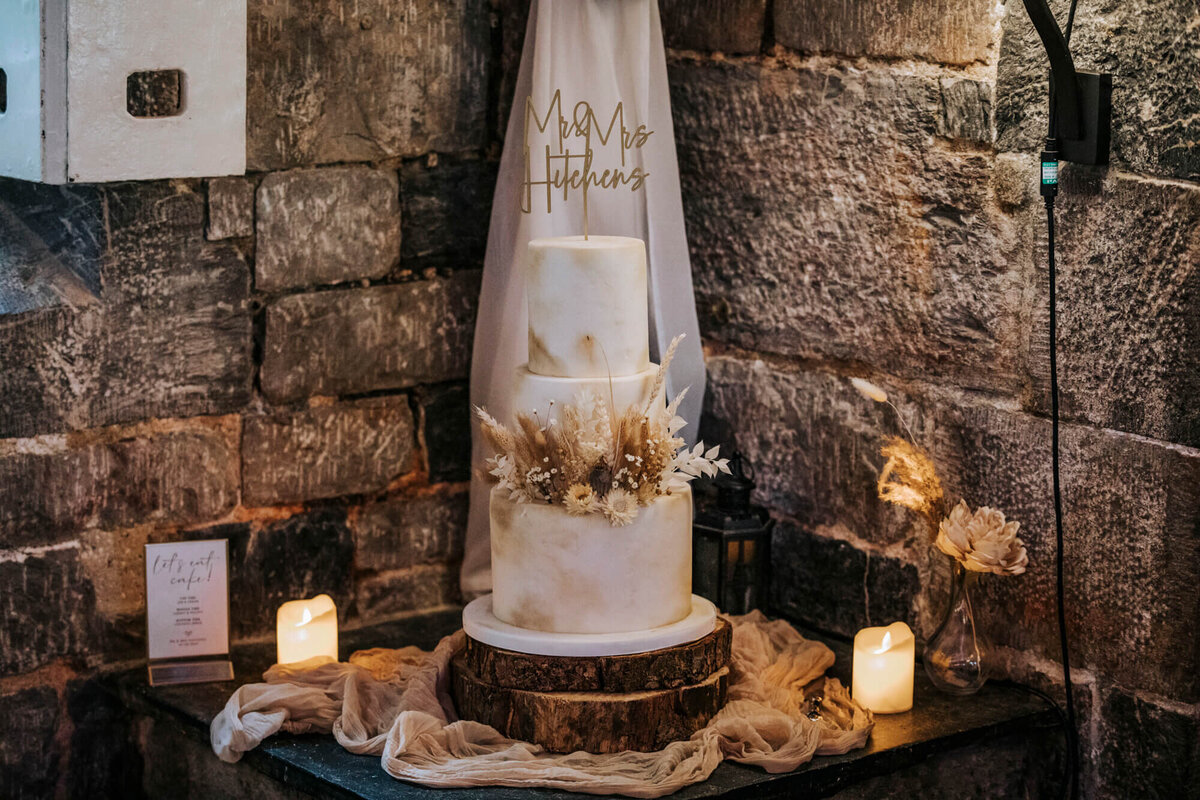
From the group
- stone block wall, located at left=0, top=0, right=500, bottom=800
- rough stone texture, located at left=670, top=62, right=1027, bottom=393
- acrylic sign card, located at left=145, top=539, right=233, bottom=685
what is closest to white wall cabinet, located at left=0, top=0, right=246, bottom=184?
stone block wall, located at left=0, top=0, right=500, bottom=800

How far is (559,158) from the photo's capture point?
2.89 meters

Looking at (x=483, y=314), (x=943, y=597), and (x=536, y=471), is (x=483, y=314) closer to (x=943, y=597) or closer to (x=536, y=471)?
(x=536, y=471)

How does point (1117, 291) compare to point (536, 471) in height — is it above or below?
above

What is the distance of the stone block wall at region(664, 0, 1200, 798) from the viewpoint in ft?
8.11

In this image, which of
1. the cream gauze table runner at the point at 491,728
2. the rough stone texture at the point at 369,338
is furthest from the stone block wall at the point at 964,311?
the rough stone texture at the point at 369,338

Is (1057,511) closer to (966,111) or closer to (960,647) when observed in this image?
(960,647)

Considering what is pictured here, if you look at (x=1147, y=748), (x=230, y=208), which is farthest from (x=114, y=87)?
(x=1147, y=748)

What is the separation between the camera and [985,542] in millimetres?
2598

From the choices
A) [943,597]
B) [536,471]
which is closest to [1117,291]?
[943,597]

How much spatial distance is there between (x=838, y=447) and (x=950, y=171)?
60 cm

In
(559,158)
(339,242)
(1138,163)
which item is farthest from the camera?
(339,242)

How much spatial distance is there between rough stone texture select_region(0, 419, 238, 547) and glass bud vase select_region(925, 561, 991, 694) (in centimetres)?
141

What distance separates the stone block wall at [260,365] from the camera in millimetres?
2816

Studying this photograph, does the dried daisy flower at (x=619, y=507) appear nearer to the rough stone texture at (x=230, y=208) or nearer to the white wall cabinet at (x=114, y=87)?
the white wall cabinet at (x=114, y=87)
